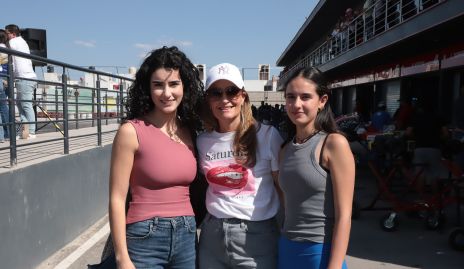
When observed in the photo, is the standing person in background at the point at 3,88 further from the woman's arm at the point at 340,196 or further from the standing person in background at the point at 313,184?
the woman's arm at the point at 340,196

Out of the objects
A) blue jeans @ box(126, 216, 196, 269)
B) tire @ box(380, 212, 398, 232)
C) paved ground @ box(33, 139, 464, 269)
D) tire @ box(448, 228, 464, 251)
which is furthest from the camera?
tire @ box(380, 212, 398, 232)

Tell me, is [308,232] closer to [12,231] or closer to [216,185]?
[216,185]

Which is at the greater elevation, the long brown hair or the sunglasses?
the sunglasses

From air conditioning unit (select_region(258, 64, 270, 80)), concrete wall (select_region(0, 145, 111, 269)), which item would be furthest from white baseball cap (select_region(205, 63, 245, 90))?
air conditioning unit (select_region(258, 64, 270, 80))

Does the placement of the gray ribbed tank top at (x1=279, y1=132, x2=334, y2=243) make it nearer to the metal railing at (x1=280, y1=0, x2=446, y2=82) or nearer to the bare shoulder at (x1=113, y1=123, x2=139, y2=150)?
the bare shoulder at (x1=113, y1=123, x2=139, y2=150)

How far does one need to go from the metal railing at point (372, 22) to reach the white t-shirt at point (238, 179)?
21.7 feet

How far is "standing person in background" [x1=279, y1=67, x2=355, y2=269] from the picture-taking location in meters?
1.99

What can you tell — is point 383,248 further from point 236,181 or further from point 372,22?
point 372,22

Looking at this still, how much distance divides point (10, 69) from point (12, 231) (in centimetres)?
144

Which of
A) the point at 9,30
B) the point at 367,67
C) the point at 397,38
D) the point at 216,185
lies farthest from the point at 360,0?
the point at 216,185

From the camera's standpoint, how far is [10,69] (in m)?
4.02

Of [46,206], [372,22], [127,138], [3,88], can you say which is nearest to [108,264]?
[127,138]

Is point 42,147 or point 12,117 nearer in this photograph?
point 12,117

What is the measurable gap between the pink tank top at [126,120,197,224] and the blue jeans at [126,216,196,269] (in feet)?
0.12
